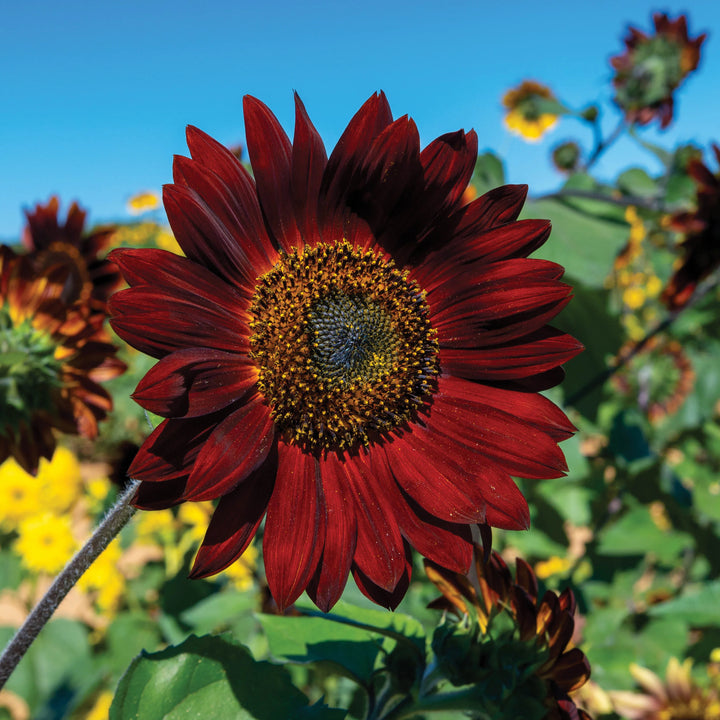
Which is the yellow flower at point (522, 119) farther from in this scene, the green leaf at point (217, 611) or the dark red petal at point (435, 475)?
the dark red petal at point (435, 475)

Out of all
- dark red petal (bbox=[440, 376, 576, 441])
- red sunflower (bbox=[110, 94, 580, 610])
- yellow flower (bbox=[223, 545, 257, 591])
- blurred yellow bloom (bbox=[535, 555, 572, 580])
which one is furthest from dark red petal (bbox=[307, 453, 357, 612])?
A: blurred yellow bloom (bbox=[535, 555, 572, 580])

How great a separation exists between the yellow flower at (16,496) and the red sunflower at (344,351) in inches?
97.1

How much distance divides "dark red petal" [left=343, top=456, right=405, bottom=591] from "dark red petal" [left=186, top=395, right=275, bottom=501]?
0.14 metres

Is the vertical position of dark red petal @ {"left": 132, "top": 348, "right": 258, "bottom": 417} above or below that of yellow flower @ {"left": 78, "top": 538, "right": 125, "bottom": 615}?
above

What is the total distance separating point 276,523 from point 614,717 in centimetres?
115

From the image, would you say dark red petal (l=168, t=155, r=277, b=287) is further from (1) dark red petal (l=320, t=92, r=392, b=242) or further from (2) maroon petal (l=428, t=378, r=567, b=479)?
(2) maroon petal (l=428, t=378, r=567, b=479)

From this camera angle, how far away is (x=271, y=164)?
2.90 ft

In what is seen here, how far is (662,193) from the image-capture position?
2.38 m

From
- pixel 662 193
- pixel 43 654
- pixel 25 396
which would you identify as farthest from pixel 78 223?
pixel 662 193

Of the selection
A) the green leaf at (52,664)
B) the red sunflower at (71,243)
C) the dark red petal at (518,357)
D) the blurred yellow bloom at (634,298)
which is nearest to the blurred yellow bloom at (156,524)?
the green leaf at (52,664)

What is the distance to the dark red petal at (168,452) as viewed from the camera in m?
0.73

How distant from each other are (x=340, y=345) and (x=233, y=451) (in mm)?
292

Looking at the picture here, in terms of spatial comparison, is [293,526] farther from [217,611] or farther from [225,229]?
[217,611]

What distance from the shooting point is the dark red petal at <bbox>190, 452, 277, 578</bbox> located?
2.45 ft
